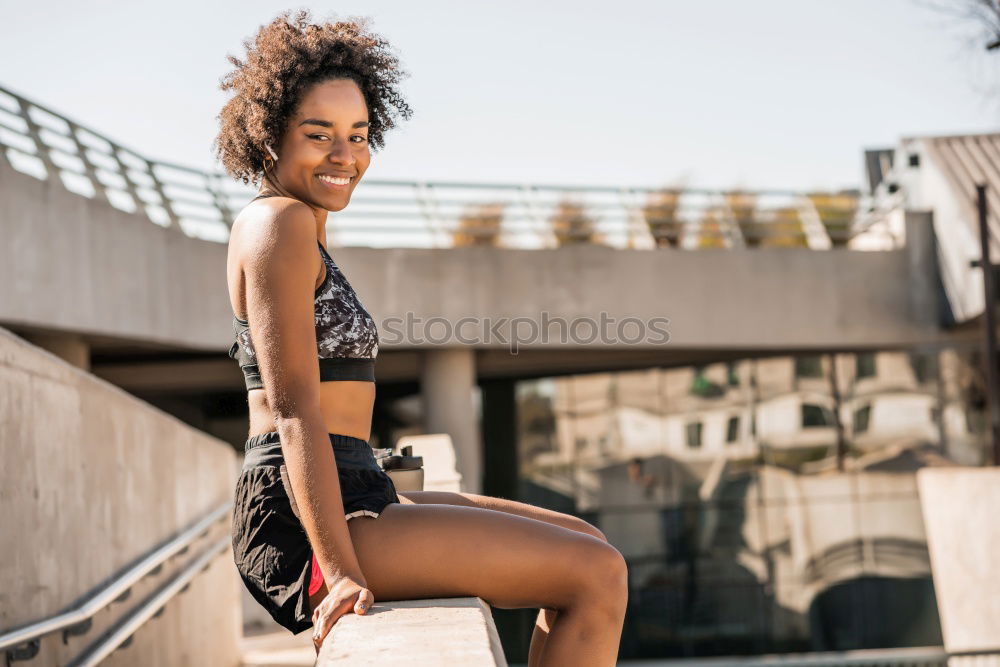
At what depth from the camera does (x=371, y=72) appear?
285 cm

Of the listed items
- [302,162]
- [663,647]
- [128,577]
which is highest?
[302,162]

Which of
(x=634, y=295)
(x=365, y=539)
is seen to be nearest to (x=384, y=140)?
(x=365, y=539)

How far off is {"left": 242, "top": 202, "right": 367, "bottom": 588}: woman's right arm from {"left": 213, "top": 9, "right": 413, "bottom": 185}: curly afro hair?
1.19ft

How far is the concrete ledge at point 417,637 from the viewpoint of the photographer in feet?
5.87

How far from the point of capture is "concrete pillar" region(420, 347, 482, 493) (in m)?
20.4

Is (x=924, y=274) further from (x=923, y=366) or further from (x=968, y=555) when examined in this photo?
(x=968, y=555)

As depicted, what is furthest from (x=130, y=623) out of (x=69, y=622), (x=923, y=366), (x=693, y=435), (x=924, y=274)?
(x=923, y=366)

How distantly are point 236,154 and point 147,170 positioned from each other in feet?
51.1

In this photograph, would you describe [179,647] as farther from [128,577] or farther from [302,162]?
[302,162]

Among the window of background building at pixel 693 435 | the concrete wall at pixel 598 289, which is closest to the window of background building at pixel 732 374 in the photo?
the window of background building at pixel 693 435

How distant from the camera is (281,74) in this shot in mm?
2625

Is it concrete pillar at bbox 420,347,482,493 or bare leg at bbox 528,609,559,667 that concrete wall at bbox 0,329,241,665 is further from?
concrete pillar at bbox 420,347,482,493

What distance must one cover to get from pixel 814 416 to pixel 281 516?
Result: 22.4 m

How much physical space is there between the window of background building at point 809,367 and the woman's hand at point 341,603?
73.6 feet
